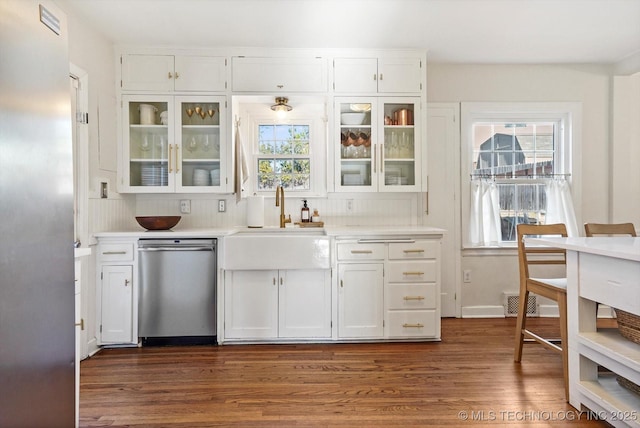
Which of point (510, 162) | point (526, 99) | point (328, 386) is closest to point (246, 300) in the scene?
point (328, 386)

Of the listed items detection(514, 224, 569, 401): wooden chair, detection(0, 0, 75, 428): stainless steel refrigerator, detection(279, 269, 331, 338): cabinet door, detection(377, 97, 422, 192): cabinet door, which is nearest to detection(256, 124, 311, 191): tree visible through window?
detection(377, 97, 422, 192): cabinet door

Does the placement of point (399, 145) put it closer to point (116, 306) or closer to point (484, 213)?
point (484, 213)

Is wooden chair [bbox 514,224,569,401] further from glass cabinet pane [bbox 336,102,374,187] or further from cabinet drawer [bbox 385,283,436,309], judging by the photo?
glass cabinet pane [bbox 336,102,374,187]

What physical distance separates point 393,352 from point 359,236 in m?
0.89

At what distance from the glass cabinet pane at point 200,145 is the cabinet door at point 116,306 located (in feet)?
3.03

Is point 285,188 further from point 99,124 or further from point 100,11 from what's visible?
point 100,11

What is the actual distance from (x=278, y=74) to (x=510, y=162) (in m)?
2.46

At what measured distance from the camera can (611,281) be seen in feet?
5.42

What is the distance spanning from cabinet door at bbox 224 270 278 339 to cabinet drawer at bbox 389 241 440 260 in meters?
0.94

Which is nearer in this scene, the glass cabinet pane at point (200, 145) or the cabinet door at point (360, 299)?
the cabinet door at point (360, 299)

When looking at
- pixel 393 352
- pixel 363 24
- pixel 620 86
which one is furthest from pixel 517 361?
pixel 620 86

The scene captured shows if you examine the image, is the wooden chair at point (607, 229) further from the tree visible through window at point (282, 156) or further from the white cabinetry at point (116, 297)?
the white cabinetry at point (116, 297)

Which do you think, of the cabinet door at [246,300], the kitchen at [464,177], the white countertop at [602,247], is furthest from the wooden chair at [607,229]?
the cabinet door at [246,300]

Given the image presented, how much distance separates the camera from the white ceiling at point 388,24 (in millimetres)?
2568
